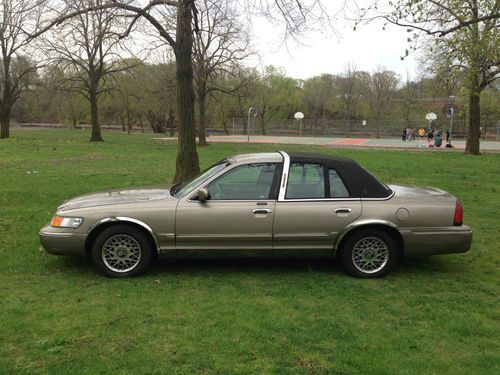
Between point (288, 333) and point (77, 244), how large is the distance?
265cm

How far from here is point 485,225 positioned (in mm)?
8586

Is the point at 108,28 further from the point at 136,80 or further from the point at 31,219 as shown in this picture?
the point at 136,80

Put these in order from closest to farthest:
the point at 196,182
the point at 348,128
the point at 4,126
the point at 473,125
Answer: the point at 196,182 < the point at 473,125 < the point at 4,126 < the point at 348,128

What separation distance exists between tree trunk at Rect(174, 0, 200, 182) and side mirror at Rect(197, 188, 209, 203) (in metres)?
5.93

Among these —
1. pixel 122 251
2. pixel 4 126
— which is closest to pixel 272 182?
pixel 122 251

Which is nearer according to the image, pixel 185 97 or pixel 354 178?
pixel 354 178

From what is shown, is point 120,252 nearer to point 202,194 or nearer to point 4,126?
point 202,194

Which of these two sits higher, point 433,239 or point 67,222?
point 67,222

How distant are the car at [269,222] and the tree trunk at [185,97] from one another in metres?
5.70

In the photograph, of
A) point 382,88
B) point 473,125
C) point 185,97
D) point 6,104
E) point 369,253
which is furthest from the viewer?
point 382,88

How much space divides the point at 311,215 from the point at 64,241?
2784mm

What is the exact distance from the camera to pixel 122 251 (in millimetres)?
5398

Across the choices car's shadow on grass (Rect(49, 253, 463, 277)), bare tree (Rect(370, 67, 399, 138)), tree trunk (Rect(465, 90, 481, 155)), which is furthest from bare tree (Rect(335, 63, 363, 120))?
car's shadow on grass (Rect(49, 253, 463, 277))

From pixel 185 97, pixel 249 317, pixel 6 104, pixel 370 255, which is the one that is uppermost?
pixel 6 104
